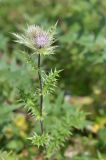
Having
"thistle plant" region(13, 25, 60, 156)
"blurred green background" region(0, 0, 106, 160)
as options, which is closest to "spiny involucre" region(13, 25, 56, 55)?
"thistle plant" region(13, 25, 60, 156)

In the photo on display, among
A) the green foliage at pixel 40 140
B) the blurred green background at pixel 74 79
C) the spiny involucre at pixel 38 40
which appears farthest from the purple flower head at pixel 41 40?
the blurred green background at pixel 74 79

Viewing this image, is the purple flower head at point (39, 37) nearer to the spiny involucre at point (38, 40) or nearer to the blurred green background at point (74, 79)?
the spiny involucre at point (38, 40)

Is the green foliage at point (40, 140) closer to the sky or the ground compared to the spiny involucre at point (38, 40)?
closer to the ground

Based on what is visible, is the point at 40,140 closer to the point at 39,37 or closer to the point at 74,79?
the point at 39,37

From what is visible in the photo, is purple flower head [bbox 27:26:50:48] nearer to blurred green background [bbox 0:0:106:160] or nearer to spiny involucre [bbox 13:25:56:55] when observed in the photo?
spiny involucre [bbox 13:25:56:55]

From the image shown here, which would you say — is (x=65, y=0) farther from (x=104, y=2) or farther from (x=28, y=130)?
(x=28, y=130)

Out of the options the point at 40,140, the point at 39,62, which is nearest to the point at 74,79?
the point at 40,140

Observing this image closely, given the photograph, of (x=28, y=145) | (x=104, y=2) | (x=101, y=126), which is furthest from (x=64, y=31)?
(x=28, y=145)
